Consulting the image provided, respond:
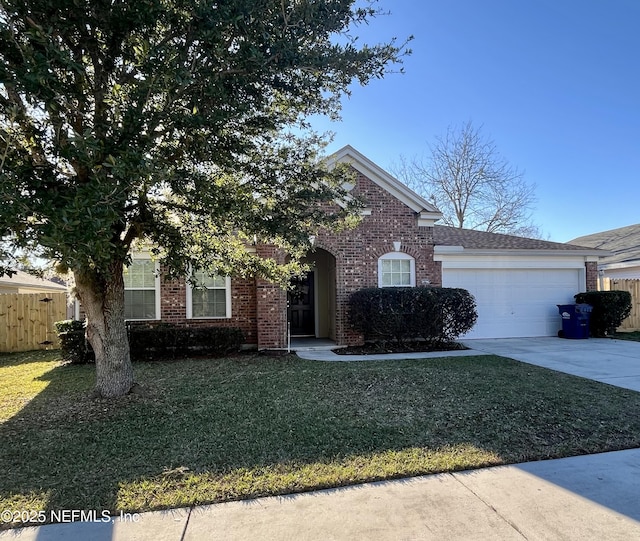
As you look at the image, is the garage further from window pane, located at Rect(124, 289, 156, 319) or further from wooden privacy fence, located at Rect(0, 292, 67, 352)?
wooden privacy fence, located at Rect(0, 292, 67, 352)

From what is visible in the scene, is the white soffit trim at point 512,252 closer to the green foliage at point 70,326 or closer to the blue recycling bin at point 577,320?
the blue recycling bin at point 577,320

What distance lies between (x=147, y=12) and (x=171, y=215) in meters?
3.02

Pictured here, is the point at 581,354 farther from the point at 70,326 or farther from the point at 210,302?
the point at 70,326

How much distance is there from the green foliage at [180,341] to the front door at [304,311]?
10.6 ft

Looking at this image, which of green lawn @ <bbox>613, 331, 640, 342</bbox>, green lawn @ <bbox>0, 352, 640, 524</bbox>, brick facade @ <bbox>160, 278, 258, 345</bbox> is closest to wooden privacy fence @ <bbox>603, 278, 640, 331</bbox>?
green lawn @ <bbox>613, 331, 640, 342</bbox>

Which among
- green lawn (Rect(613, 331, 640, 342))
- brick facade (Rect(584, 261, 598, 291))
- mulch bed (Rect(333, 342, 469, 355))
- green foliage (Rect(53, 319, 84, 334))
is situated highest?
brick facade (Rect(584, 261, 598, 291))

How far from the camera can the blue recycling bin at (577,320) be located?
40.6 ft

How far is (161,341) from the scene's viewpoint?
9.74 metres

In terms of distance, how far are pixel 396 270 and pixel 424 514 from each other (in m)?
8.95

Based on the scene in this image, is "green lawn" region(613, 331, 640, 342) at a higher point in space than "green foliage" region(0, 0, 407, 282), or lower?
lower

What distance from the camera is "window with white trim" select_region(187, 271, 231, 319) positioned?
11.0 m

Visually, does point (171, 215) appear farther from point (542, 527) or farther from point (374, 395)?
point (542, 527)

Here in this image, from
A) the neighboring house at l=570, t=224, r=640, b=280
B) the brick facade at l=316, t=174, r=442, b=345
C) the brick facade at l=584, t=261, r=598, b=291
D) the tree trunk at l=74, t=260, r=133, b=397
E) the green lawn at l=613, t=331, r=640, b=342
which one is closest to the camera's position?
the tree trunk at l=74, t=260, r=133, b=397

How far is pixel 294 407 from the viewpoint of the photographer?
5.63 metres
